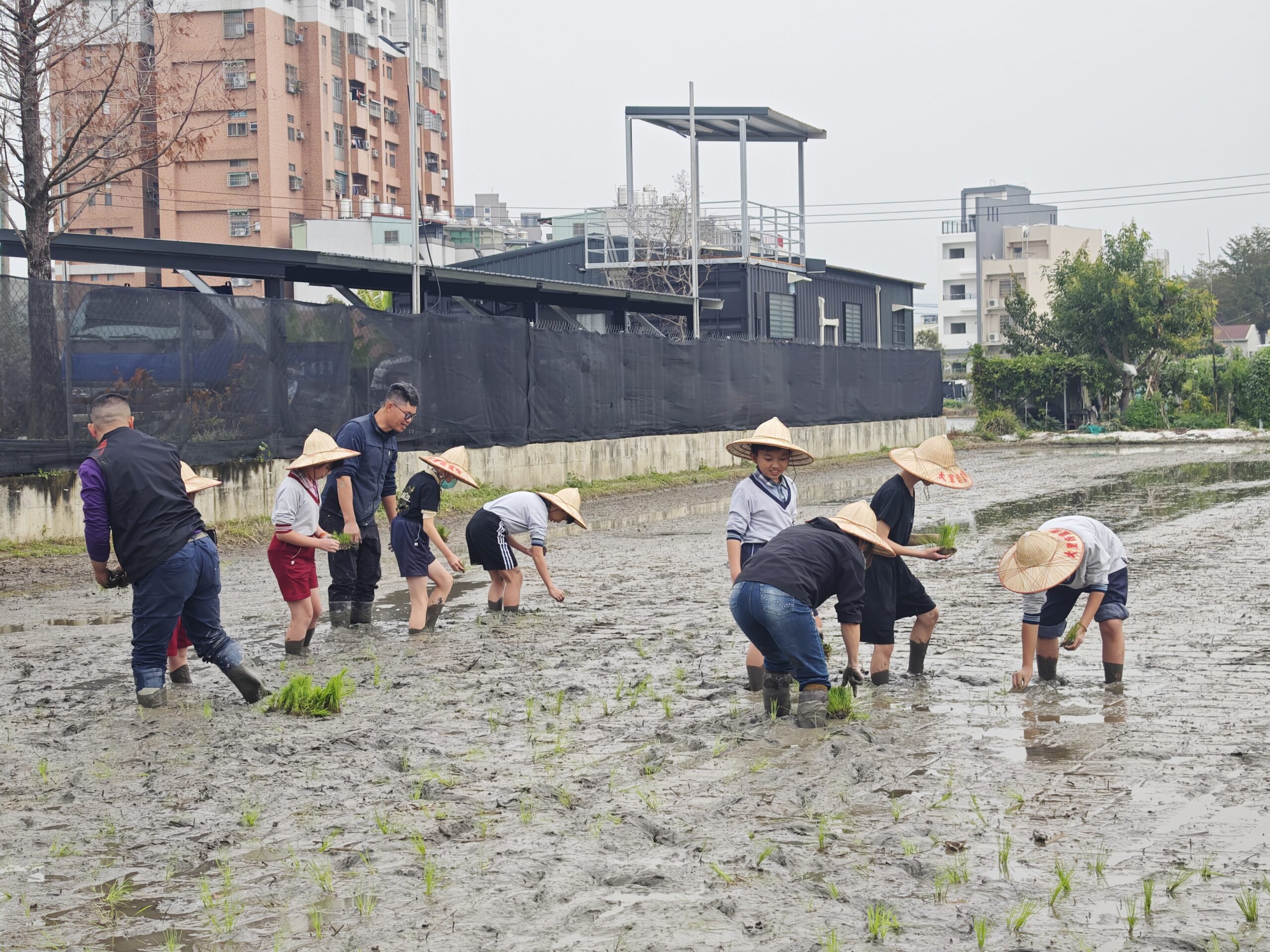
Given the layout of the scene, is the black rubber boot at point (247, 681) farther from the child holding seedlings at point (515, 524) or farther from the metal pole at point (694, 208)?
the metal pole at point (694, 208)

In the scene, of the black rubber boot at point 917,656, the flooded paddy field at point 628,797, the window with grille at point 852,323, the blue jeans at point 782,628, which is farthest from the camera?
the window with grille at point 852,323

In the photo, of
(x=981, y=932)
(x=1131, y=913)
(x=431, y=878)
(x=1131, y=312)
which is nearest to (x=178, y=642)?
(x=431, y=878)

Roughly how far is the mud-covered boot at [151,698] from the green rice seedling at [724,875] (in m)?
3.78

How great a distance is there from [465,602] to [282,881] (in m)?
6.54

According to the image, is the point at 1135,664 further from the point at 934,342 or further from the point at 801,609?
the point at 934,342

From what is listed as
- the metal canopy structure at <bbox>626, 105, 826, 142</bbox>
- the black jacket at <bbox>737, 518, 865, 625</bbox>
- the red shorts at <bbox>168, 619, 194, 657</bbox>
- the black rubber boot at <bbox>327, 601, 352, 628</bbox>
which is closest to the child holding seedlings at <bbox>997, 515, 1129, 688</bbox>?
the black jacket at <bbox>737, 518, 865, 625</bbox>

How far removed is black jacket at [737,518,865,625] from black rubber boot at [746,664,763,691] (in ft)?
2.55

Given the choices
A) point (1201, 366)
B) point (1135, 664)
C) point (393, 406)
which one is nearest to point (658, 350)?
point (393, 406)

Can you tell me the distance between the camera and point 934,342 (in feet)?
300

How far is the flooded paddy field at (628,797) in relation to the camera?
431 cm

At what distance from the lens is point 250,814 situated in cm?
534

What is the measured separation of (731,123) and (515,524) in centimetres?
2928

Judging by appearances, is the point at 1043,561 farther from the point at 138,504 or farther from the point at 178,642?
the point at 178,642

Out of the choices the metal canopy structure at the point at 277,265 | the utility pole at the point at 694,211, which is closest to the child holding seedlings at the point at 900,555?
the metal canopy structure at the point at 277,265
